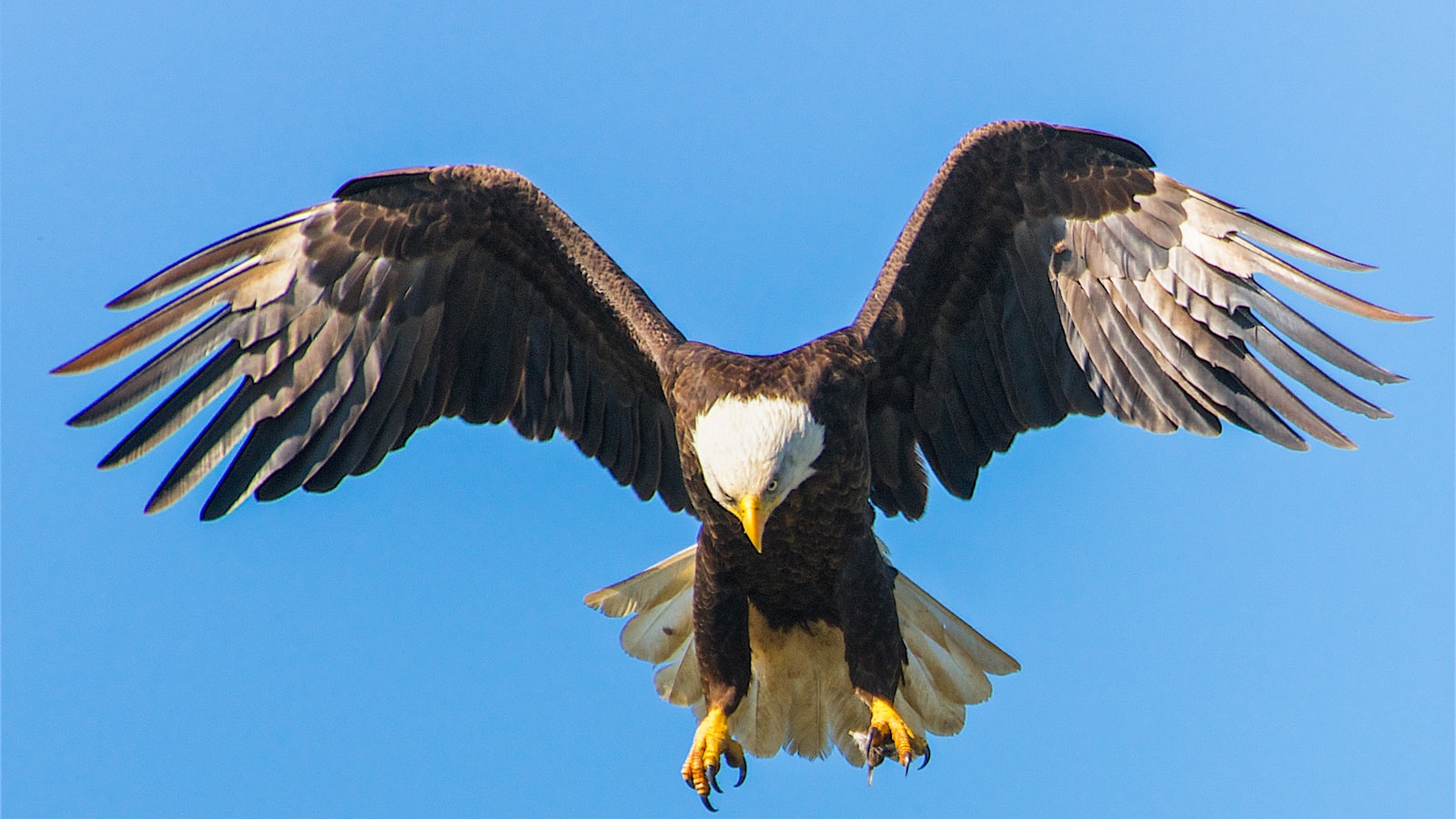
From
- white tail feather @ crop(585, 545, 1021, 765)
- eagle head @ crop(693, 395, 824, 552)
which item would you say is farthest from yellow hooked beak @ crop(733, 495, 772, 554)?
white tail feather @ crop(585, 545, 1021, 765)

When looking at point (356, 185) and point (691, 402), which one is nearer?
point (691, 402)

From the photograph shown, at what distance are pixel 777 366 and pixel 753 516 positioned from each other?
0.52m

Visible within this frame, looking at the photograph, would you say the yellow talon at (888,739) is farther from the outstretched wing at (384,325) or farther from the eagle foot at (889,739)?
the outstretched wing at (384,325)

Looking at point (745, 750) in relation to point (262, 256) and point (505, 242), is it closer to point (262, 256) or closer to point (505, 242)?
point (505, 242)

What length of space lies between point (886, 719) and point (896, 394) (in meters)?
1.24

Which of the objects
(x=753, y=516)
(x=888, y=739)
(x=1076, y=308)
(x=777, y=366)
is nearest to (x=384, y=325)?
(x=777, y=366)

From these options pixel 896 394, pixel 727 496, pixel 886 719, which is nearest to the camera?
pixel 727 496

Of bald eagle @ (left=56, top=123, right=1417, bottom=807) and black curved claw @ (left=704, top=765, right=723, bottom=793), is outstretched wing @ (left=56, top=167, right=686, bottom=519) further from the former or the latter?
black curved claw @ (left=704, top=765, right=723, bottom=793)

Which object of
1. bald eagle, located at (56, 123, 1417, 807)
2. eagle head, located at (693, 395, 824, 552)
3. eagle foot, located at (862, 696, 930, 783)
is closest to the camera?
eagle head, located at (693, 395, 824, 552)

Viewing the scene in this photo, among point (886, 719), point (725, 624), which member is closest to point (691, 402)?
point (725, 624)

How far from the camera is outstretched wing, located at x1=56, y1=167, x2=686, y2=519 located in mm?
5641

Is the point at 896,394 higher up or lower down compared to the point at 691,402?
higher up

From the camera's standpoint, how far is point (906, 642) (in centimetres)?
637

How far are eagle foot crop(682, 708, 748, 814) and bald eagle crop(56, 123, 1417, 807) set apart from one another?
1 cm
